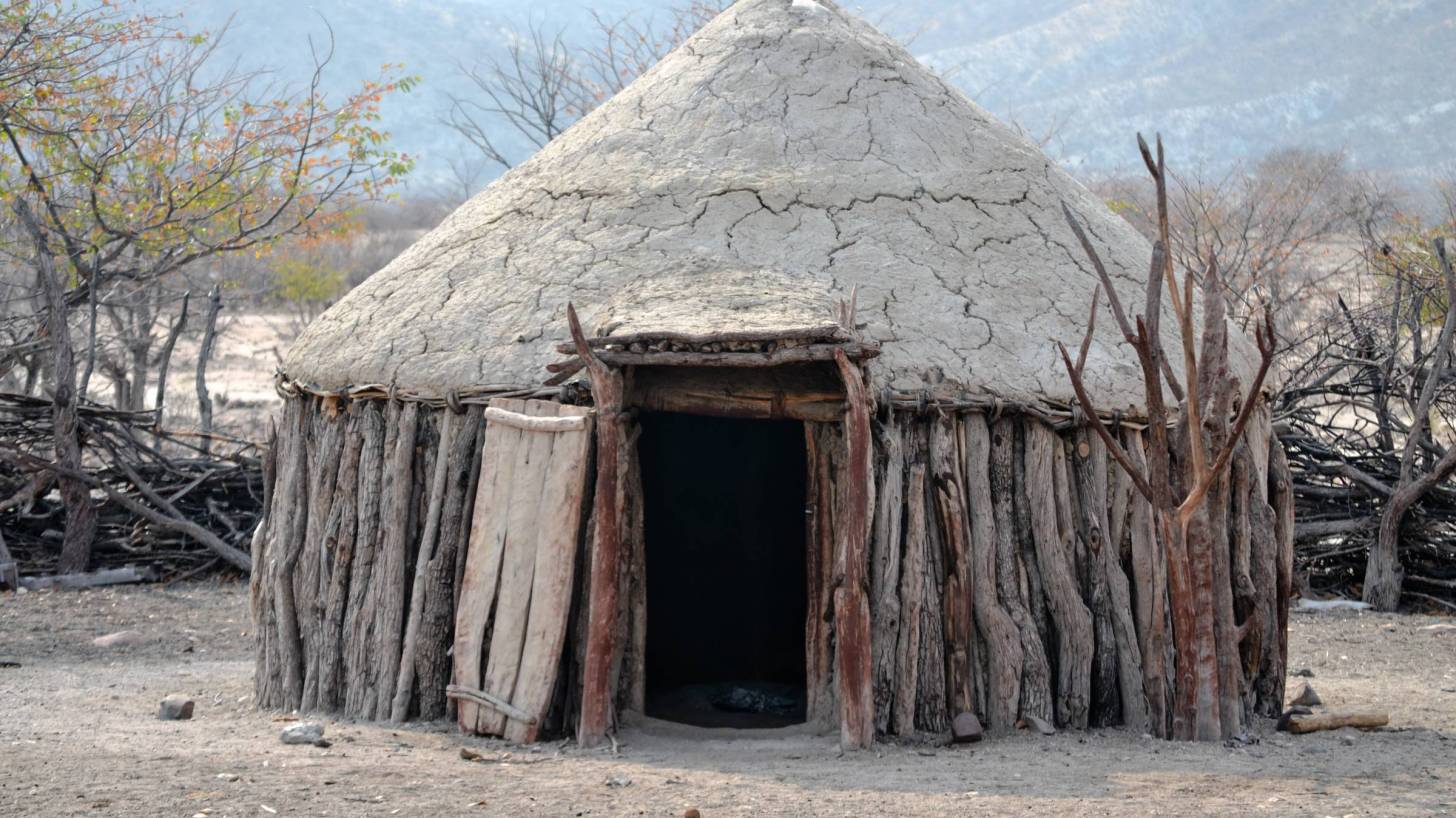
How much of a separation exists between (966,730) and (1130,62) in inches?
3108

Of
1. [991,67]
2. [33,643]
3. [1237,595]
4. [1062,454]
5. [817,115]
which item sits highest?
[991,67]

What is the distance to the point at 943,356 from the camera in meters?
6.24

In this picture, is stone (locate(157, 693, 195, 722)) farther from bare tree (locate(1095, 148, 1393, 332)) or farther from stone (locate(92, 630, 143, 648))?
bare tree (locate(1095, 148, 1393, 332))

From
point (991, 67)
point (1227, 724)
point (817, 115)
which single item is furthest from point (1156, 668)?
point (991, 67)

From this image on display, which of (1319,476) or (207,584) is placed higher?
(1319,476)

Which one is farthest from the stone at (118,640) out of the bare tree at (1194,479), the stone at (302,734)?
the bare tree at (1194,479)

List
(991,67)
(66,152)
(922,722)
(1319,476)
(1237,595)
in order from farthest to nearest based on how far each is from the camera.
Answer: (991,67)
(66,152)
(1319,476)
(1237,595)
(922,722)

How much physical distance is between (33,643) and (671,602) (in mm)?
3753

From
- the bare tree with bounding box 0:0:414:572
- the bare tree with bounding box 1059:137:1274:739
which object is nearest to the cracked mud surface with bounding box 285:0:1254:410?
the bare tree with bounding box 1059:137:1274:739

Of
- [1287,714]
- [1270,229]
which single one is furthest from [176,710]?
[1270,229]

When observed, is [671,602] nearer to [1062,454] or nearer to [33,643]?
[1062,454]

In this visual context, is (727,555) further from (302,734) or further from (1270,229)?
(1270,229)

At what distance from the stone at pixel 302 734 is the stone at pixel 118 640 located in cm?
384

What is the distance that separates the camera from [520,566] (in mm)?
6008
